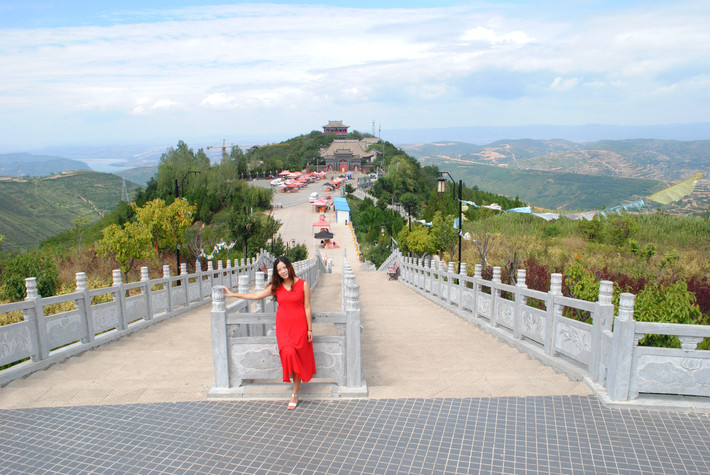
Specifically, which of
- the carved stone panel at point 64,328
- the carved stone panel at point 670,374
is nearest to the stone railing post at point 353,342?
the carved stone panel at point 670,374

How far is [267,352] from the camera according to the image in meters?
4.98

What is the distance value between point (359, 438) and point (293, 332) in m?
1.20

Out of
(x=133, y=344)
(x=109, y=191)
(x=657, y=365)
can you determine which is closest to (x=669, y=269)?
(x=657, y=365)

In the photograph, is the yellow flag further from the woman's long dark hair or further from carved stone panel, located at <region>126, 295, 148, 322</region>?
carved stone panel, located at <region>126, 295, 148, 322</region>

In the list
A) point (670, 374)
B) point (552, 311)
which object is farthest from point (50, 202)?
point (670, 374)

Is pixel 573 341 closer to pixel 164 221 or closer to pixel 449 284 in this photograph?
pixel 449 284

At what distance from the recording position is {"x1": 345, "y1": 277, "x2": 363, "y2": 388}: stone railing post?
496 cm

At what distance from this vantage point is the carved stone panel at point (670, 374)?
4719 millimetres

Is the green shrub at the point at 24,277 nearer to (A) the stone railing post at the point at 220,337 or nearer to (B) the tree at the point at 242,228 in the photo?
(A) the stone railing post at the point at 220,337

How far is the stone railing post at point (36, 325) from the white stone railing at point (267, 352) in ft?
9.61

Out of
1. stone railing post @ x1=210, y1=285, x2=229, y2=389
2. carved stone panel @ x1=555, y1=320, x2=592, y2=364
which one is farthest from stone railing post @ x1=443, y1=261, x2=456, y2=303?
stone railing post @ x1=210, y1=285, x2=229, y2=389

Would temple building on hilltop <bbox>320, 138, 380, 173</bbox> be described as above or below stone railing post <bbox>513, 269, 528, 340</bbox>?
above

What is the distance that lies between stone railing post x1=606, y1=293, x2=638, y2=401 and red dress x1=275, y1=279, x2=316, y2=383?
10.1ft

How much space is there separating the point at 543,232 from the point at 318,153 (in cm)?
8688
